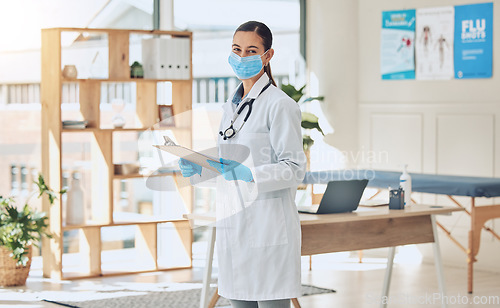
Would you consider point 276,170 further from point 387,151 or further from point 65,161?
point 387,151

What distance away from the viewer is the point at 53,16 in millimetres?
5781

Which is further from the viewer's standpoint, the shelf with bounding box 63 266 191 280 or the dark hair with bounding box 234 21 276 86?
the shelf with bounding box 63 266 191 280

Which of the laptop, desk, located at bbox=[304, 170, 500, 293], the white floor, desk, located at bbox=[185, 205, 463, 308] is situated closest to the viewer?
the laptop

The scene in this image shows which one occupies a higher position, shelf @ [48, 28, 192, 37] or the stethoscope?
shelf @ [48, 28, 192, 37]

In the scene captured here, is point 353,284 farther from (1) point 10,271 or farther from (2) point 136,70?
(1) point 10,271

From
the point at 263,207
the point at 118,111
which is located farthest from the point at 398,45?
the point at 263,207

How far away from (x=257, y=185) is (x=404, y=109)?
13.8 feet

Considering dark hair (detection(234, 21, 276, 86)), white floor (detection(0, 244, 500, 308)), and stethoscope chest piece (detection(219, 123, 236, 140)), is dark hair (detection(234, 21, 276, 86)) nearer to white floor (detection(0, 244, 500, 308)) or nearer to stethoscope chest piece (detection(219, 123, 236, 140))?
stethoscope chest piece (detection(219, 123, 236, 140))

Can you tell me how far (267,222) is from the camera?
7.50 feet

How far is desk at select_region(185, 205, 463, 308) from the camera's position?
11.9 ft

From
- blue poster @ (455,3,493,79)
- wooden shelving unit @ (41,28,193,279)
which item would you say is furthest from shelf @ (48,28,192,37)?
blue poster @ (455,3,493,79)

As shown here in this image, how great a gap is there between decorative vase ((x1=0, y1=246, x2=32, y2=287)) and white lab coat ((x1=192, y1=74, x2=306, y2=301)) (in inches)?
122

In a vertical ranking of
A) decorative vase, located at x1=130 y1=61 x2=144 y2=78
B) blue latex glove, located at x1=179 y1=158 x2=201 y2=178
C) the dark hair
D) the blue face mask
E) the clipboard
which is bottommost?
blue latex glove, located at x1=179 y1=158 x2=201 y2=178

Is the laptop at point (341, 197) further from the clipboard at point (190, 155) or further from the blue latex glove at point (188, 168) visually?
the clipboard at point (190, 155)
